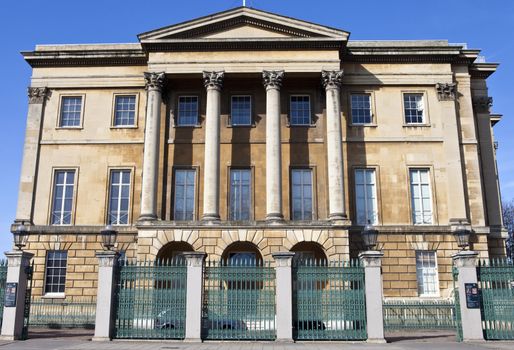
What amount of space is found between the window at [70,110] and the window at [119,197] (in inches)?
169

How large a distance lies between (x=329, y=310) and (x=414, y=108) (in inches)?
701

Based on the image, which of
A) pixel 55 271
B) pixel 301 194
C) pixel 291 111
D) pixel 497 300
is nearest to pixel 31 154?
pixel 55 271

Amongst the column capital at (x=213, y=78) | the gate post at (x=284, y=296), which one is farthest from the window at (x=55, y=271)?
the gate post at (x=284, y=296)

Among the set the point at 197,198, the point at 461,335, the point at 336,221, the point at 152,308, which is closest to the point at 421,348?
the point at 461,335

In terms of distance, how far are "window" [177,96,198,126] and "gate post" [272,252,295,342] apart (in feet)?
50.3

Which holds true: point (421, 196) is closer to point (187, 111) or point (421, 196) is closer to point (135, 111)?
point (187, 111)

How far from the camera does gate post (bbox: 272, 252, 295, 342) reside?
60.3 ft

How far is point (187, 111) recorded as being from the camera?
3253cm

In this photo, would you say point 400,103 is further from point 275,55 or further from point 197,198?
point 197,198

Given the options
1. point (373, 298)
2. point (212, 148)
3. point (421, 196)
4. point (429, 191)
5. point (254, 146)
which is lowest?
point (373, 298)

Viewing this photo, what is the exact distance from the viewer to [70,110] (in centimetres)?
3309

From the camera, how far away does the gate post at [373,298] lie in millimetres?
18406

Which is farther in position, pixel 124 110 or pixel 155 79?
pixel 124 110

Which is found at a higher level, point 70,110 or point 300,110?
point 70,110
